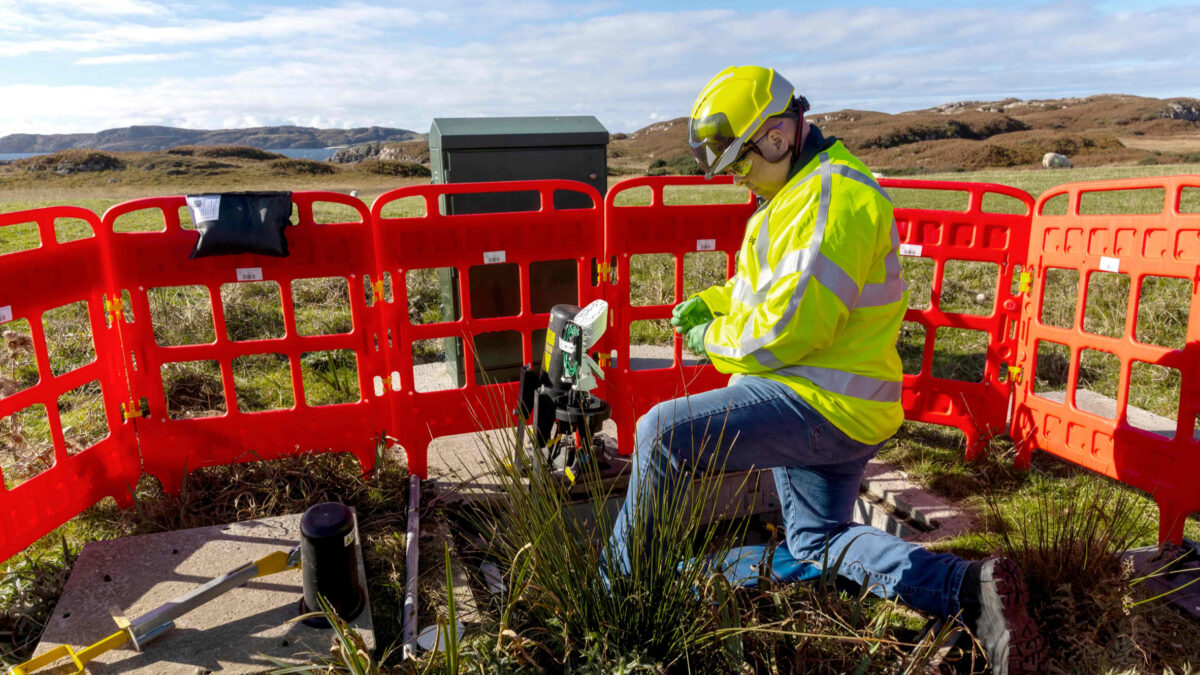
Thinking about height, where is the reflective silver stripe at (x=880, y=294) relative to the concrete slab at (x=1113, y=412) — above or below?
above

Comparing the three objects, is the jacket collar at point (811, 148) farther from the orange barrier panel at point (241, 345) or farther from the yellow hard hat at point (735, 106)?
the orange barrier panel at point (241, 345)

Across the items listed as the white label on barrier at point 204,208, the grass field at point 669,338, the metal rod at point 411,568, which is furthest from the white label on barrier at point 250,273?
the metal rod at point 411,568

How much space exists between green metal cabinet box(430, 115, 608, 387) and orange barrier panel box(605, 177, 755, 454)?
0.73 m

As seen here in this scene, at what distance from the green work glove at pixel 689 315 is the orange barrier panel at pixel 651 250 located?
1.03 metres

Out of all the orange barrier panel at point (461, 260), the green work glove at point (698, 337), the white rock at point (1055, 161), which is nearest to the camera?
the green work glove at point (698, 337)

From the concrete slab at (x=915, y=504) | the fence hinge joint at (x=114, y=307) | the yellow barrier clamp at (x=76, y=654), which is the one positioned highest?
the fence hinge joint at (x=114, y=307)

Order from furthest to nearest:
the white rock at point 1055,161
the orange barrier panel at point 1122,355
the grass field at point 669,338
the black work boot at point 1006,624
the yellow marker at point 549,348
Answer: the white rock at point 1055,161, the grass field at point 669,338, the yellow marker at point 549,348, the orange barrier panel at point 1122,355, the black work boot at point 1006,624

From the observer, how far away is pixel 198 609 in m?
2.92

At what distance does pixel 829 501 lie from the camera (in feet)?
9.91

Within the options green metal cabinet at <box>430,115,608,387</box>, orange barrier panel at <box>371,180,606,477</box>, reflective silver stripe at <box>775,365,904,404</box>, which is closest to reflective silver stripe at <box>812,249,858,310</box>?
reflective silver stripe at <box>775,365,904,404</box>

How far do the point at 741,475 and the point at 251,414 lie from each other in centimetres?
271

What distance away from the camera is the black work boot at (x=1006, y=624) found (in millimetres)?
2293

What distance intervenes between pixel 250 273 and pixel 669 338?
4.08m

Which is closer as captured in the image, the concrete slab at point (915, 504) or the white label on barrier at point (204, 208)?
the white label on barrier at point (204, 208)
